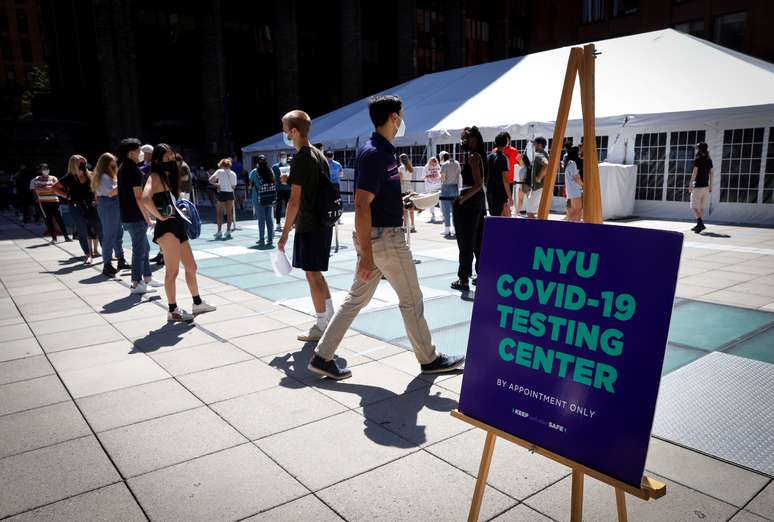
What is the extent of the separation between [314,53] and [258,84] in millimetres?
5106

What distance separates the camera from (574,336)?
6.72 feet

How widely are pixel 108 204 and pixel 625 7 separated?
36.4 metres

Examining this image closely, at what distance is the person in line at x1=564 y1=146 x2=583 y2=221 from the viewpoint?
10.1 metres

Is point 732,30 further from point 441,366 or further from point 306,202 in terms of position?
point 441,366

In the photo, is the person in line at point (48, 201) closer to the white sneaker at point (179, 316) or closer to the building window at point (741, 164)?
the white sneaker at point (179, 316)

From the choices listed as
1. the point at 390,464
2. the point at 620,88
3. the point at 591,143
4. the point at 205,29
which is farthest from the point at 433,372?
the point at 205,29

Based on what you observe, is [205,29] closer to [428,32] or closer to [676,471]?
[428,32]

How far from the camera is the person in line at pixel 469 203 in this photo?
650 cm

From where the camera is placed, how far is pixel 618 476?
6.18 feet

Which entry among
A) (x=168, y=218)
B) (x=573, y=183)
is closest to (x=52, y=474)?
(x=168, y=218)

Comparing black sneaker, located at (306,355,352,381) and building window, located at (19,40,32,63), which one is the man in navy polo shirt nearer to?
black sneaker, located at (306,355,352,381)

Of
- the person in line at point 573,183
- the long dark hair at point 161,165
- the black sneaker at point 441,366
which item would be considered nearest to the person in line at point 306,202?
the black sneaker at point 441,366

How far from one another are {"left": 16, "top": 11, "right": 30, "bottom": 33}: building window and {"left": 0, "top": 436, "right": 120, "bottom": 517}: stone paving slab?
94689 mm

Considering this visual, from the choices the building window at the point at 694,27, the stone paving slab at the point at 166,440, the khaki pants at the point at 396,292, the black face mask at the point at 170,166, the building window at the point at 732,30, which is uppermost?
the building window at the point at 694,27
